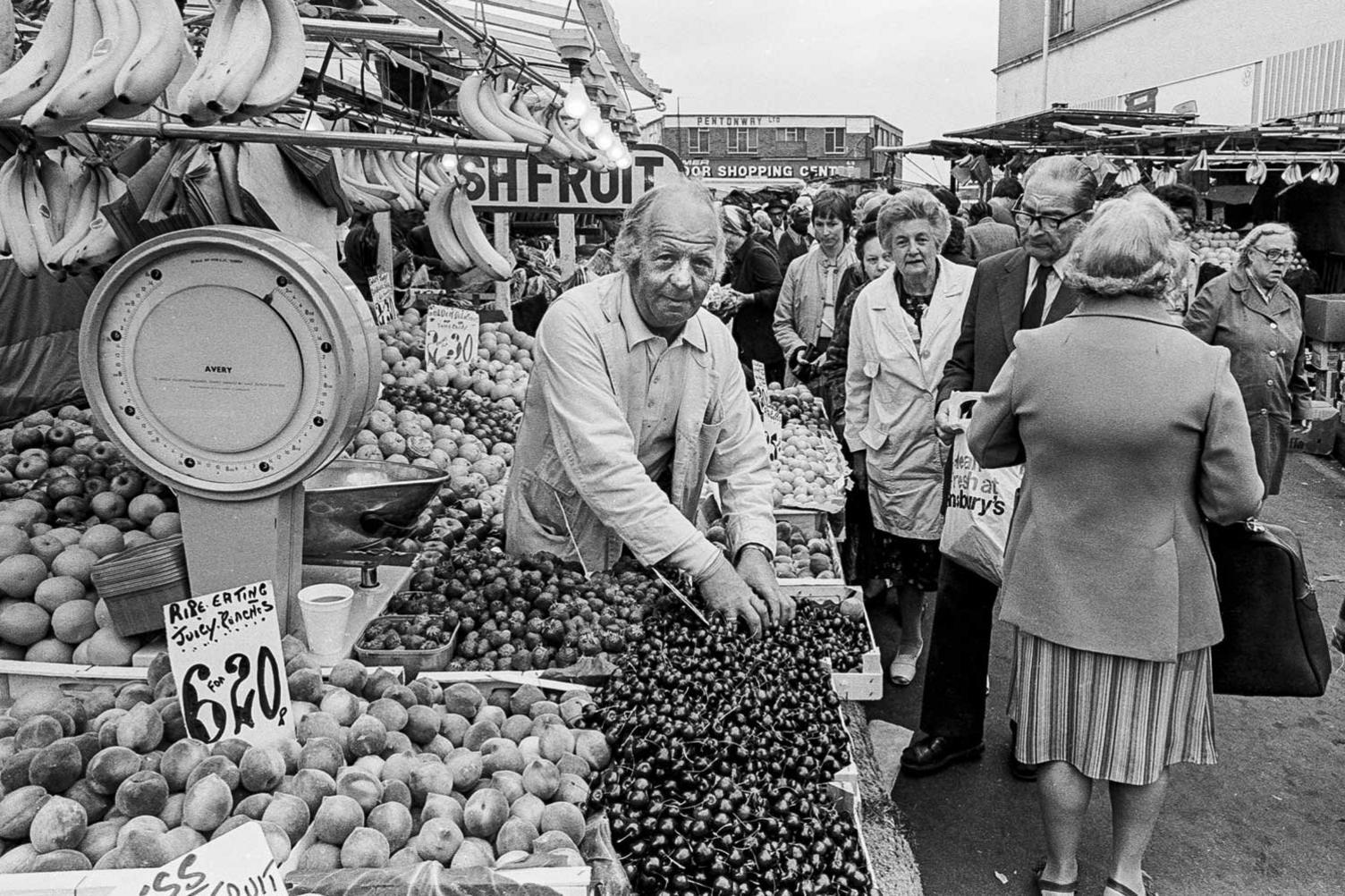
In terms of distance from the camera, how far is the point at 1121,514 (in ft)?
7.97

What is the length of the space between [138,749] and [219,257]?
2.76ft

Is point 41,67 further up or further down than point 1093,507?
further up

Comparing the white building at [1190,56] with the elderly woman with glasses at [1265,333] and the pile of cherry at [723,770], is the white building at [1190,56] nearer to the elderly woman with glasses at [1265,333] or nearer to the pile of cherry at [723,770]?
the elderly woman with glasses at [1265,333]

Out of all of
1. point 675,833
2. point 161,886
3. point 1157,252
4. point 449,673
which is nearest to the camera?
point 161,886

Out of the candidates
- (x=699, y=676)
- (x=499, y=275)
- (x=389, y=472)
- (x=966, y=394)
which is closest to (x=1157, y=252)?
A: (x=966, y=394)

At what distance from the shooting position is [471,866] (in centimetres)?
142

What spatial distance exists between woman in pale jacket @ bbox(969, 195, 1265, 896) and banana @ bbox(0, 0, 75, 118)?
2.19m

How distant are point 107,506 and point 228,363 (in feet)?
2.78

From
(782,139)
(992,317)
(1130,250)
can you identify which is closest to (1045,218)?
(992,317)

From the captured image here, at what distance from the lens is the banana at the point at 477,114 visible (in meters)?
3.54

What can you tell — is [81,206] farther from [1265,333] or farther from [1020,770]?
[1265,333]

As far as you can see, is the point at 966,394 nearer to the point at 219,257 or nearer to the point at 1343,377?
the point at 219,257

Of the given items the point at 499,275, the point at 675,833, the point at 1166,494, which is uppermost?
the point at 499,275

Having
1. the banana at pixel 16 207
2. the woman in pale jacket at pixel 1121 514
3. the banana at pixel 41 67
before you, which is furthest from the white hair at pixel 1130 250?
the banana at pixel 16 207
